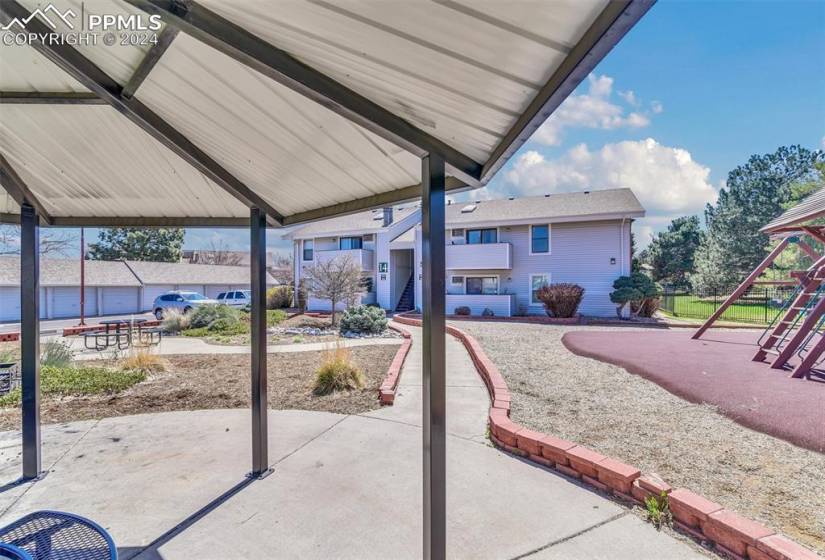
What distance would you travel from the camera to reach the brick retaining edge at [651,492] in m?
2.31

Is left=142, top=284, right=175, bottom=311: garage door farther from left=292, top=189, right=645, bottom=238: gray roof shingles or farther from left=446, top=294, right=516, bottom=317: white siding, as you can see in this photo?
left=446, top=294, right=516, bottom=317: white siding

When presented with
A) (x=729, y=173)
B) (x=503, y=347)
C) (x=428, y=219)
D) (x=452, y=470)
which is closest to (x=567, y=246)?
(x=503, y=347)

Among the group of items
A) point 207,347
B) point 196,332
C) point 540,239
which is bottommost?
point 207,347

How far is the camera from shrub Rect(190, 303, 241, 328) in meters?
15.2

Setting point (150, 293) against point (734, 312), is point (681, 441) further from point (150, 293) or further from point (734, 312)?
point (150, 293)

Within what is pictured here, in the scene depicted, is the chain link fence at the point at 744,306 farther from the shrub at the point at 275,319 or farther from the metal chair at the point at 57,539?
the metal chair at the point at 57,539

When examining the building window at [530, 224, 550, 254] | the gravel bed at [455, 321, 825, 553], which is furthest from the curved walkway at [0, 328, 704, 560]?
the building window at [530, 224, 550, 254]

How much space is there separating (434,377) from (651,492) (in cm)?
207

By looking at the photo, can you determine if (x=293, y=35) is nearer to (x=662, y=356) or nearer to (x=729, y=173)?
(x=662, y=356)

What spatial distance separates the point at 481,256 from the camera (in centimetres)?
1953

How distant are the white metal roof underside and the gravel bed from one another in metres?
3.10

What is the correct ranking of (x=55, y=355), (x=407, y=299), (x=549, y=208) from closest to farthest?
(x=55, y=355) < (x=549, y=208) < (x=407, y=299)

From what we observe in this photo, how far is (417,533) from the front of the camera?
2.73 m

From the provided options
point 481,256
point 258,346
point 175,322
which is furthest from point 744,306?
point 175,322
